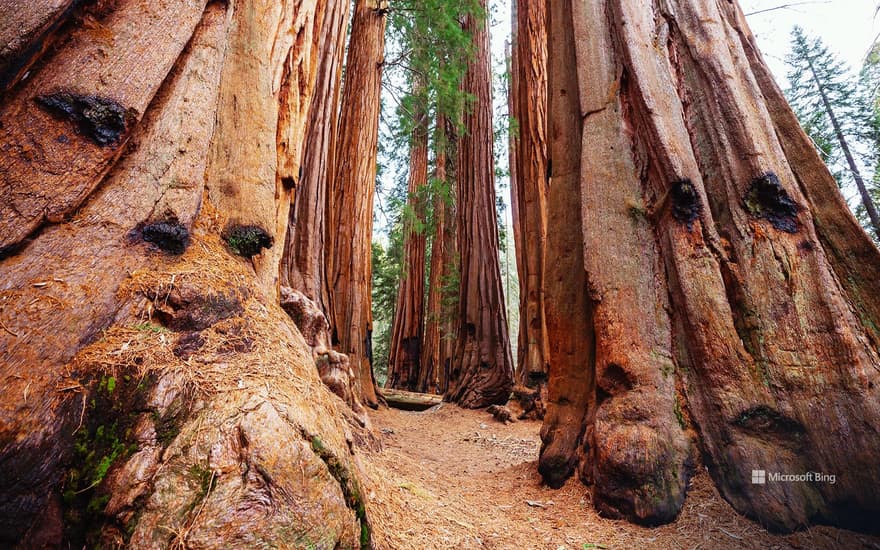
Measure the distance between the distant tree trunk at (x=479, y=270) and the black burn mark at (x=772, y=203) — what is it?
4659 mm

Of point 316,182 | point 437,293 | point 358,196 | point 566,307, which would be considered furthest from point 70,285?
point 437,293

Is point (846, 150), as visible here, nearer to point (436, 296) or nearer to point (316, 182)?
point (436, 296)

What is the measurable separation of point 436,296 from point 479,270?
9.03 ft

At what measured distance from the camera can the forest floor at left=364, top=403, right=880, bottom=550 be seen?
4.96ft

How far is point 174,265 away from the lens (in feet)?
4.80

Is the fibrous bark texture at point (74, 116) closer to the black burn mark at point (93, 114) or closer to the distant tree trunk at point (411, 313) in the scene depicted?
the black burn mark at point (93, 114)

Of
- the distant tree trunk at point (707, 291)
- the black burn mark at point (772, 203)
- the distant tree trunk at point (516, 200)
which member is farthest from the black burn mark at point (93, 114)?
the distant tree trunk at point (516, 200)

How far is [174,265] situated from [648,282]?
211cm

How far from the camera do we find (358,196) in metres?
5.83

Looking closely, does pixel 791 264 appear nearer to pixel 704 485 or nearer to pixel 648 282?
pixel 648 282

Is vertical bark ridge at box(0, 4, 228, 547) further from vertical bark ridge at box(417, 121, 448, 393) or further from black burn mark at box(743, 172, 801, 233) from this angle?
vertical bark ridge at box(417, 121, 448, 393)

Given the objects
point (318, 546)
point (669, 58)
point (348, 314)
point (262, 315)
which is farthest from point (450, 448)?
point (669, 58)

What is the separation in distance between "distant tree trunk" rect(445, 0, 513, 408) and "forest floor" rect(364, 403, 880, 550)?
351 cm

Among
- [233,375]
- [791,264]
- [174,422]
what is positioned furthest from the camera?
[791,264]
